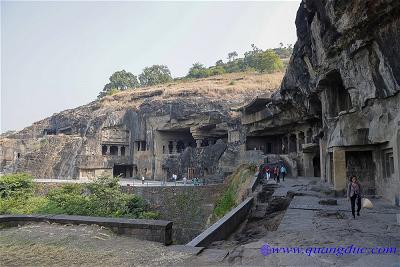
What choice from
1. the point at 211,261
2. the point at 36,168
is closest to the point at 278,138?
the point at 36,168

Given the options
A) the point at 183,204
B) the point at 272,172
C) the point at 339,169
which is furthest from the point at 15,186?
the point at 339,169

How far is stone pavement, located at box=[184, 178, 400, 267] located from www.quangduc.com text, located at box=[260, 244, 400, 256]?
0.05 metres

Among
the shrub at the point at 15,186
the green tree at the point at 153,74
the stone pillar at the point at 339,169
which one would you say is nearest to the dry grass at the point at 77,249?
the stone pillar at the point at 339,169

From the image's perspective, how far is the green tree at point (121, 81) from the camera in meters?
70.0

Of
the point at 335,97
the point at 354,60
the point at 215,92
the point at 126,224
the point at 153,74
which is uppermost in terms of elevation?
the point at 153,74

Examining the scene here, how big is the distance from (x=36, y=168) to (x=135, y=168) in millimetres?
11604

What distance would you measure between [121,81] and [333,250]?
69.0 metres

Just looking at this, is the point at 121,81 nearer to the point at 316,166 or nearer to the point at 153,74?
the point at 153,74

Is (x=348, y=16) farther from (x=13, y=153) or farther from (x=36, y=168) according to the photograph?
(x=13, y=153)

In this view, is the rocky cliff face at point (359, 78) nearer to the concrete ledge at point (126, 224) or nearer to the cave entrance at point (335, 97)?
the cave entrance at point (335, 97)

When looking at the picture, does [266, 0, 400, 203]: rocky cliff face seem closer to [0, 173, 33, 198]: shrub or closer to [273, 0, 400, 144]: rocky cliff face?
[273, 0, 400, 144]: rocky cliff face

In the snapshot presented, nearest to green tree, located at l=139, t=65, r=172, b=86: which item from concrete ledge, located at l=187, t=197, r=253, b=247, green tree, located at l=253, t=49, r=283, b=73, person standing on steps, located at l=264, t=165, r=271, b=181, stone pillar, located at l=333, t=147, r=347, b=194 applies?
green tree, located at l=253, t=49, r=283, b=73

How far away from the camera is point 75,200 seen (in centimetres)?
2175

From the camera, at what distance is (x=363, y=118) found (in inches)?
492
